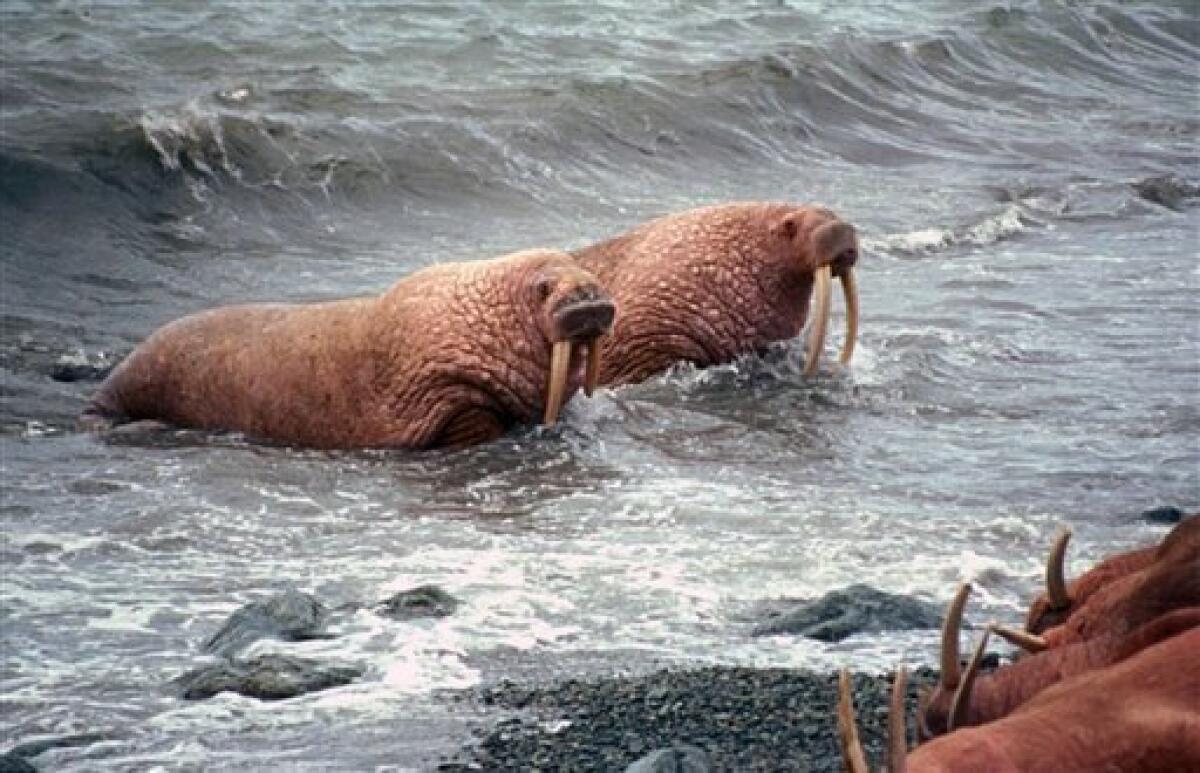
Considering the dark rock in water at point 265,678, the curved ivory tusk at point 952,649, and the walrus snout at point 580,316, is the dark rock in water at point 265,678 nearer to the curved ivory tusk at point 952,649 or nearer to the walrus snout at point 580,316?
the curved ivory tusk at point 952,649

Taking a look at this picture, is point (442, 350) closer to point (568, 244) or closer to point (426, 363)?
point (426, 363)

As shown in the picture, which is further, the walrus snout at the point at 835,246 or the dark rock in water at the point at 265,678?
the walrus snout at the point at 835,246

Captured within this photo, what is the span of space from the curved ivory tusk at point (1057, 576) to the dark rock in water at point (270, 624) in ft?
8.55

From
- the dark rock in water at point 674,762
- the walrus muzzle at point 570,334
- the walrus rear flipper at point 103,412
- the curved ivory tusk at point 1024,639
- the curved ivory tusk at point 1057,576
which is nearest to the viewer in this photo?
the curved ivory tusk at point 1024,639

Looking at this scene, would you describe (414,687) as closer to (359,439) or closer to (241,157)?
(359,439)

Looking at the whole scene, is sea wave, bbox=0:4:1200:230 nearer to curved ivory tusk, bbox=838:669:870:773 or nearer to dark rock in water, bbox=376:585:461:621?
dark rock in water, bbox=376:585:461:621

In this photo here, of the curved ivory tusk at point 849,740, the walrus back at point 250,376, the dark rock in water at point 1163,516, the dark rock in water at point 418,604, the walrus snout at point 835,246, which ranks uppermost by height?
the curved ivory tusk at point 849,740

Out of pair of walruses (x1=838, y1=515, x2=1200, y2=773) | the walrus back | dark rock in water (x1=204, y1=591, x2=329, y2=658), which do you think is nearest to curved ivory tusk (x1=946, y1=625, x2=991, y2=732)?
pair of walruses (x1=838, y1=515, x2=1200, y2=773)

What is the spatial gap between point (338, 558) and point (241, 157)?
942 cm

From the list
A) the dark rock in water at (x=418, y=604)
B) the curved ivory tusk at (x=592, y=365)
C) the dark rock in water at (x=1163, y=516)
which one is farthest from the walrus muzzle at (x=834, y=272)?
the dark rock in water at (x=418, y=604)

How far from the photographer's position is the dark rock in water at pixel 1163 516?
26.1 feet

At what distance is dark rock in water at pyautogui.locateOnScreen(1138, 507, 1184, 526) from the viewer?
7945mm

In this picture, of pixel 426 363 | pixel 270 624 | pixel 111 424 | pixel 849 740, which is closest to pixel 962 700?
pixel 849 740

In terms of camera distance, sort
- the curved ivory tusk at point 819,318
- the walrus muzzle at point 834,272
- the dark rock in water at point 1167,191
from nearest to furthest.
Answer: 1. the curved ivory tusk at point 819,318
2. the walrus muzzle at point 834,272
3. the dark rock in water at point 1167,191
